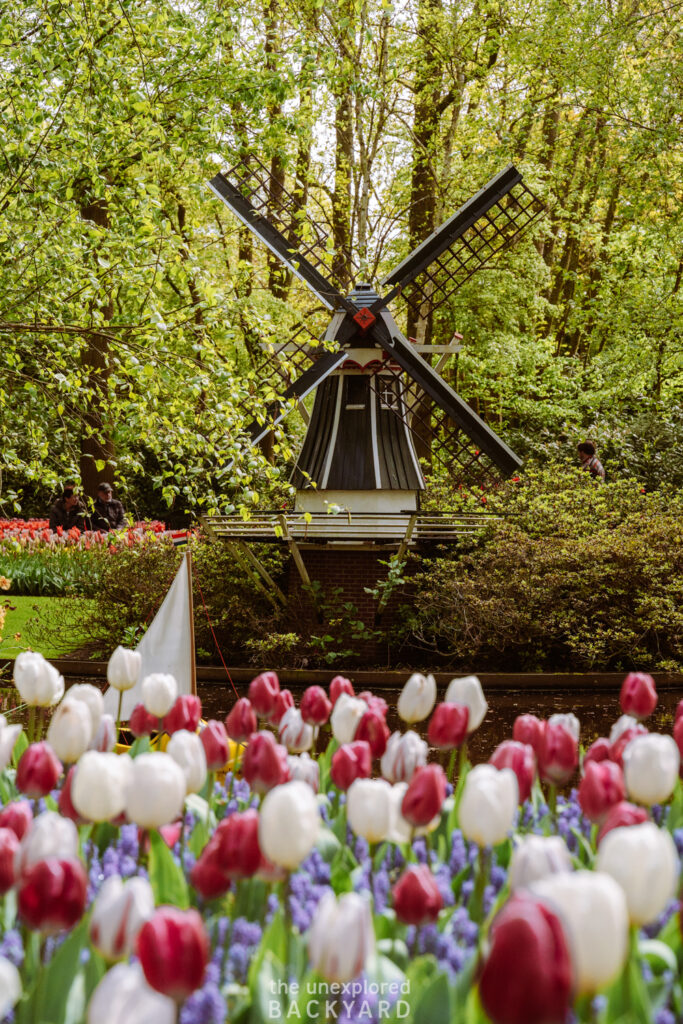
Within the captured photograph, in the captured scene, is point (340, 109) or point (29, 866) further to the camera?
point (340, 109)

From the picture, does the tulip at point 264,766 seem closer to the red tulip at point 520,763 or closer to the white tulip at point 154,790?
the white tulip at point 154,790

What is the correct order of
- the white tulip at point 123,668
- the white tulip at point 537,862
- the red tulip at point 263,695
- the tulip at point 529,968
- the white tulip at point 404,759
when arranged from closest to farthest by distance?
the tulip at point 529,968, the white tulip at point 537,862, the white tulip at point 404,759, the red tulip at point 263,695, the white tulip at point 123,668

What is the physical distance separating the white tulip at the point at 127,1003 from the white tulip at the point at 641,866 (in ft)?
1.94

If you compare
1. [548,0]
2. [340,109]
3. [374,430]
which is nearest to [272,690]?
[374,430]

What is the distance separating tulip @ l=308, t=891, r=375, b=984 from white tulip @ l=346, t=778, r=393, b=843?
47cm

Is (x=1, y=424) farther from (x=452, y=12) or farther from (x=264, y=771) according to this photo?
(x=452, y=12)

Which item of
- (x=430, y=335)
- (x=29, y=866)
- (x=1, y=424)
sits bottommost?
(x=29, y=866)

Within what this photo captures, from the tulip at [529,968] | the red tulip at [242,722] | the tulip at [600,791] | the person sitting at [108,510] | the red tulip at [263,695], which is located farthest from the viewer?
the person sitting at [108,510]

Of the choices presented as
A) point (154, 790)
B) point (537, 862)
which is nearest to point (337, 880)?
point (154, 790)

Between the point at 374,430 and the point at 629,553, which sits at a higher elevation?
the point at 374,430

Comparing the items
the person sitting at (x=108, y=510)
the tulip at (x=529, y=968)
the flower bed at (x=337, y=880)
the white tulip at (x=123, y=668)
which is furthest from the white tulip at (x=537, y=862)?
the person sitting at (x=108, y=510)

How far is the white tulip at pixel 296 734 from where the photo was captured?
2539 mm

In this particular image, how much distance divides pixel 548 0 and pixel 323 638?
1325cm

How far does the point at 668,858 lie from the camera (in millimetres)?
1365
